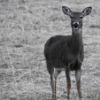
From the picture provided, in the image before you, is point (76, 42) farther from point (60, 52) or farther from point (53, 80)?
point (53, 80)

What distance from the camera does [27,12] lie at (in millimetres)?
20844

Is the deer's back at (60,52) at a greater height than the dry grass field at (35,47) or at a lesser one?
greater

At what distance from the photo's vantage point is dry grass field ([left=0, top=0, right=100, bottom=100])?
43.6ft

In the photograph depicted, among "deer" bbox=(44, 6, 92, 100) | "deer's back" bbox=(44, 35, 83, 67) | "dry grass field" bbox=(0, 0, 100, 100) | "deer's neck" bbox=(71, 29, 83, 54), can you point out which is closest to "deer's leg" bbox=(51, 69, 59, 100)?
"deer" bbox=(44, 6, 92, 100)

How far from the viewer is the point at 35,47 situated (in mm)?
17078

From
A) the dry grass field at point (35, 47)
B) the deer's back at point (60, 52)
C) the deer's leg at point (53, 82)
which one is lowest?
the dry grass field at point (35, 47)

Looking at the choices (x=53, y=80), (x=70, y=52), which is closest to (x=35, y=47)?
(x=53, y=80)

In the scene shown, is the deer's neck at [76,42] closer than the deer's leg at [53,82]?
Yes

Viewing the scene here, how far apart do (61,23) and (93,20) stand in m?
1.02

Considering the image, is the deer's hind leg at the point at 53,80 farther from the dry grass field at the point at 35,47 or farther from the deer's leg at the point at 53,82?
the dry grass field at the point at 35,47

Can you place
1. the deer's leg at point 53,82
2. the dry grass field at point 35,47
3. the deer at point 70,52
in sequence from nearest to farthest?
the deer at point 70,52, the deer's leg at point 53,82, the dry grass field at point 35,47

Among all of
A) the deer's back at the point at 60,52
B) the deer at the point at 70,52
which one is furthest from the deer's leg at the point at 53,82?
the deer's back at the point at 60,52

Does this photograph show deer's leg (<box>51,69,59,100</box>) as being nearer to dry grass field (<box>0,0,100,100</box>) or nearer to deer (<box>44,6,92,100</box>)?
deer (<box>44,6,92,100</box>)

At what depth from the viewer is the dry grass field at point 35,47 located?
13.3 meters
